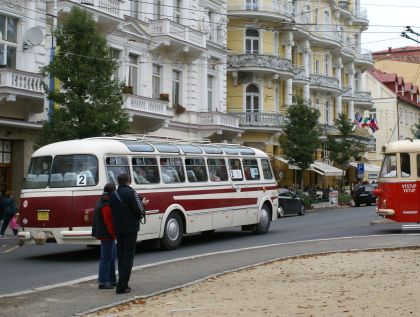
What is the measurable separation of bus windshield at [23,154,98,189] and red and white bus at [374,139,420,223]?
1014cm

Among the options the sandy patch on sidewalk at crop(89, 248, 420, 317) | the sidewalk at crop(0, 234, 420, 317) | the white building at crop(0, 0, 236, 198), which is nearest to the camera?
the sandy patch on sidewalk at crop(89, 248, 420, 317)

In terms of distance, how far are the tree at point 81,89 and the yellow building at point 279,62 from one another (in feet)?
67.1

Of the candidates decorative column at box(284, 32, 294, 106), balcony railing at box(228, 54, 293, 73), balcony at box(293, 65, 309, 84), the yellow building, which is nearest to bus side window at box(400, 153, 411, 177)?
the yellow building

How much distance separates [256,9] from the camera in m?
45.3

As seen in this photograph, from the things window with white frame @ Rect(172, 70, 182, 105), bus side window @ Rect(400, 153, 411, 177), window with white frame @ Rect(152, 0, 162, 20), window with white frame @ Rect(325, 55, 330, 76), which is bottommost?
bus side window @ Rect(400, 153, 411, 177)

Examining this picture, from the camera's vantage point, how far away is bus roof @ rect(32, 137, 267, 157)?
1546 centimetres

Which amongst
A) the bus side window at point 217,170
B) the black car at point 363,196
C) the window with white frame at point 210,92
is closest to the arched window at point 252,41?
the window with white frame at point 210,92

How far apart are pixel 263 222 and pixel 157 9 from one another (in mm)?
17721

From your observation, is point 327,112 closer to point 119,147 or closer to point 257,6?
point 257,6

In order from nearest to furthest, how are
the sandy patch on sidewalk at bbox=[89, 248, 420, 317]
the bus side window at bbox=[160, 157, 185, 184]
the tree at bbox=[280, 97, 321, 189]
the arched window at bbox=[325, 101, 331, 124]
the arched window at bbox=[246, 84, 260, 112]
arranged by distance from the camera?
the sandy patch on sidewalk at bbox=[89, 248, 420, 317]
the bus side window at bbox=[160, 157, 185, 184]
the tree at bbox=[280, 97, 321, 189]
the arched window at bbox=[246, 84, 260, 112]
the arched window at bbox=[325, 101, 331, 124]

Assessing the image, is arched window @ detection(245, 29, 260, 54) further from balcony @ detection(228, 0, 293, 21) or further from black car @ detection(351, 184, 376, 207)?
black car @ detection(351, 184, 376, 207)

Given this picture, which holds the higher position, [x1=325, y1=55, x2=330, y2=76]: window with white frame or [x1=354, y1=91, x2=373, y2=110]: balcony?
[x1=325, y1=55, x2=330, y2=76]: window with white frame

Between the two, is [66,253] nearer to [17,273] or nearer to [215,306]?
[17,273]

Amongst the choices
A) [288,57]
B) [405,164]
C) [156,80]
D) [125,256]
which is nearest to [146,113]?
[156,80]
